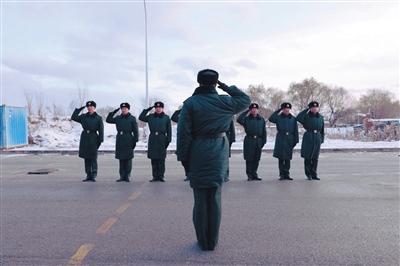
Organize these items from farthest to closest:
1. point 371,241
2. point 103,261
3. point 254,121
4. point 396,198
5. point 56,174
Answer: point 56,174 < point 254,121 < point 396,198 < point 371,241 < point 103,261

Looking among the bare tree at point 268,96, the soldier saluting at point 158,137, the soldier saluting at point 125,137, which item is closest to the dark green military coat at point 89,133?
the soldier saluting at point 125,137

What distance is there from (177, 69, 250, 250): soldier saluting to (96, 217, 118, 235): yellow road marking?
1467mm

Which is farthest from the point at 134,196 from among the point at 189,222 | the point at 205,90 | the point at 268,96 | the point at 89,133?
the point at 268,96

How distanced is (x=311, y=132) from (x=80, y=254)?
269 inches

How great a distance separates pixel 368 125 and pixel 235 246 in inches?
960

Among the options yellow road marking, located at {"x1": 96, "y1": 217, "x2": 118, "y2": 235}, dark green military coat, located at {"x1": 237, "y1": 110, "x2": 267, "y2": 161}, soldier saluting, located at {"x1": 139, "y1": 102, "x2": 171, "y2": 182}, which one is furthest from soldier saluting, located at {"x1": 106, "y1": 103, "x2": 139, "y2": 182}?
yellow road marking, located at {"x1": 96, "y1": 217, "x2": 118, "y2": 235}

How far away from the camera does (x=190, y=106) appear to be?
4.54 m

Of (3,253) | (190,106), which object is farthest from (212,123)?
(3,253)

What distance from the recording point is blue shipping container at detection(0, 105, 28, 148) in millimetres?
21389

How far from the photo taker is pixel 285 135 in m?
10.0

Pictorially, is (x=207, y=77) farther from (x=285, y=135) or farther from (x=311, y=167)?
(x=311, y=167)

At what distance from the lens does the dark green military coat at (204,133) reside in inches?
178

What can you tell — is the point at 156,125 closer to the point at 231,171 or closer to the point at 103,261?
the point at 231,171

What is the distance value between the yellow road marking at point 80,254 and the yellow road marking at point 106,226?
0.58 meters
